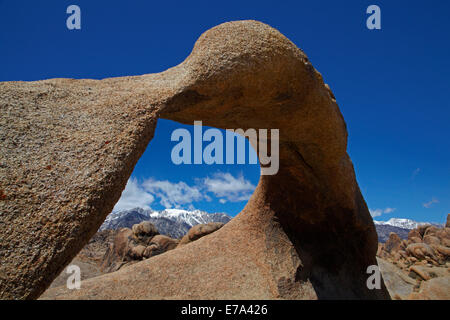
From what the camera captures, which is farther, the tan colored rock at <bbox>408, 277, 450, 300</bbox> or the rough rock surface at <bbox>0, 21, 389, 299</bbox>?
the tan colored rock at <bbox>408, 277, 450, 300</bbox>

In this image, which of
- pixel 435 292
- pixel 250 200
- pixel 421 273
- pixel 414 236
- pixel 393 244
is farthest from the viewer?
pixel 393 244

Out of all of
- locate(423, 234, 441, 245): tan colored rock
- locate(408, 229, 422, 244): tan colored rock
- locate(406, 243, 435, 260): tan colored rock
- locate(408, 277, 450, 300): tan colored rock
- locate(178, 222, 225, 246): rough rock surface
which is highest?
locate(408, 229, 422, 244): tan colored rock

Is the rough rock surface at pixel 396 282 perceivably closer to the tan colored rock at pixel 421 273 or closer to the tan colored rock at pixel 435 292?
the tan colored rock at pixel 435 292

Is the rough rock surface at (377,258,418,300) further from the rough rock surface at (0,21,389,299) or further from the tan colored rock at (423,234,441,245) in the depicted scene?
the tan colored rock at (423,234,441,245)

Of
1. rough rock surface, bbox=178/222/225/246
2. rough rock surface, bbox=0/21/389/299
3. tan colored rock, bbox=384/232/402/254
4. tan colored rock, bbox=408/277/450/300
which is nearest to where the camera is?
rough rock surface, bbox=0/21/389/299

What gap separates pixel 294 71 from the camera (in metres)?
5.25

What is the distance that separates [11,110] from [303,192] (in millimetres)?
6565

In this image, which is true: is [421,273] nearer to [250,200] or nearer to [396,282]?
[396,282]

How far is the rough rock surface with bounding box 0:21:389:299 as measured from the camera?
2.75 metres

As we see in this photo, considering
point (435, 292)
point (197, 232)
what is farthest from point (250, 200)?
point (435, 292)

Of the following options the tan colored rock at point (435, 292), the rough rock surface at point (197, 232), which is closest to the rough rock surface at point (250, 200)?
the rough rock surface at point (197, 232)

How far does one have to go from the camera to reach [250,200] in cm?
877

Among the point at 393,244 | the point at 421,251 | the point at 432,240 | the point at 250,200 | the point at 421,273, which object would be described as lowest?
the point at 421,273

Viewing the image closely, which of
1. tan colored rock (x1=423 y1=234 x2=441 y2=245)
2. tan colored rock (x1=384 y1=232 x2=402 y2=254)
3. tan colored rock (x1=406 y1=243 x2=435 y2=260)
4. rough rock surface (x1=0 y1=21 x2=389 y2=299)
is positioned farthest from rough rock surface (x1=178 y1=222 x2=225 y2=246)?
tan colored rock (x1=384 y1=232 x2=402 y2=254)
